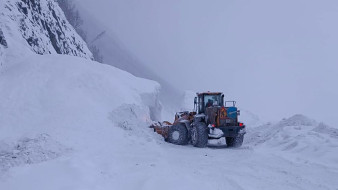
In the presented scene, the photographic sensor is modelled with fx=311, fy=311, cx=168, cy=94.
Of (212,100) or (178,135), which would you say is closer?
(178,135)

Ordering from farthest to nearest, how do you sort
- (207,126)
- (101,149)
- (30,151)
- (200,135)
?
(207,126)
(200,135)
(101,149)
(30,151)

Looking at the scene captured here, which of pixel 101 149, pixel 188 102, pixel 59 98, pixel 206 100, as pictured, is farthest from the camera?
pixel 188 102

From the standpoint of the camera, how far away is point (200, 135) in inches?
522

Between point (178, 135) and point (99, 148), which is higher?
point (178, 135)

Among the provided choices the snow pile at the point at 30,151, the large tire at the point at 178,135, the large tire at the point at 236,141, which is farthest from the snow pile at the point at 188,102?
the snow pile at the point at 30,151

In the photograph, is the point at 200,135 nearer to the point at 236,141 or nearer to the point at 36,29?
the point at 236,141

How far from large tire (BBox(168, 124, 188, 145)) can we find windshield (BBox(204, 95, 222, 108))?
5.16 ft

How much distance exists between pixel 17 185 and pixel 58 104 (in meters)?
6.03

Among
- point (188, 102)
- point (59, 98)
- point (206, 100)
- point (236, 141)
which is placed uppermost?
point (188, 102)

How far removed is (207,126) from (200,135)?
72 centimetres

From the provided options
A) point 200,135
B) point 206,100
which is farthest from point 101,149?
point 206,100

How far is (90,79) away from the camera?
15.3m

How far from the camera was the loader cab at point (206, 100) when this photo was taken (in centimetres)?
1466

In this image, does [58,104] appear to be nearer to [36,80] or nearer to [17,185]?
[36,80]
